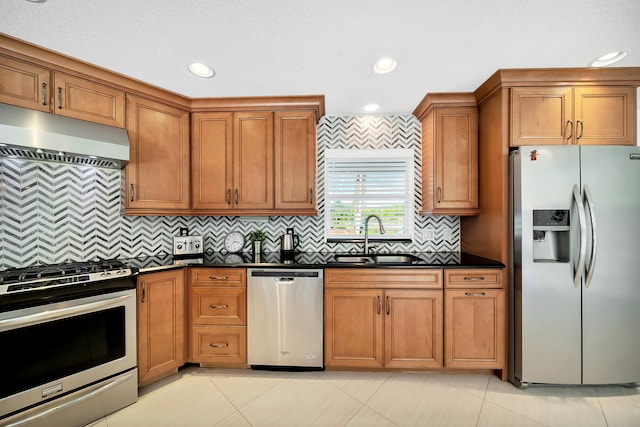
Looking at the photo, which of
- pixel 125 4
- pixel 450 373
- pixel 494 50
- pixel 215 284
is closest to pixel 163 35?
pixel 125 4

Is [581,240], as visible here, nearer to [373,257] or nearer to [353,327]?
[373,257]

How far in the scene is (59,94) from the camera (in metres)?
1.89

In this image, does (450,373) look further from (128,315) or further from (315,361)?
(128,315)

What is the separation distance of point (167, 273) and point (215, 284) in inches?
14.9

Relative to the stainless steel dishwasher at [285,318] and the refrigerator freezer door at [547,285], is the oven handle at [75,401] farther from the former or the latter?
the refrigerator freezer door at [547,285]

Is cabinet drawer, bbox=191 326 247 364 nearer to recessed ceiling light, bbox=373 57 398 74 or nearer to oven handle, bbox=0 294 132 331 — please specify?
oven handle, bbox=0 294 132 331

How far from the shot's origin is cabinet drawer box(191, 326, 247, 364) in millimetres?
2260

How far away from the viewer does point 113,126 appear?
211cm

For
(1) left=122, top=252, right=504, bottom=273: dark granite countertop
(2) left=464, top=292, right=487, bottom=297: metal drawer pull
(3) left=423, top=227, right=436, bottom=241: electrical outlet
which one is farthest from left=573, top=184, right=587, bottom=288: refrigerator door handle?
(3) left=423, top=227, right=436, bottom=241: electrical outlet

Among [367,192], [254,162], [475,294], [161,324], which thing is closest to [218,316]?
[161,324]

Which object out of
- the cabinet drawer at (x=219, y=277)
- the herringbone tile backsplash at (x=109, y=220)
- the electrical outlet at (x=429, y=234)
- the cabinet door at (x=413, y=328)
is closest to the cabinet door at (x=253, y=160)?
the herringbone tile backsplash at (x=109, y=220)

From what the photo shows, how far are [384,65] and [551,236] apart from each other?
6.02 feet

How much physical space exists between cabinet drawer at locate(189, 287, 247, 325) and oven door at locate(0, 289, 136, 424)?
1.50ft

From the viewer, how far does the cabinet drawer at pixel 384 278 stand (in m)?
2.17
